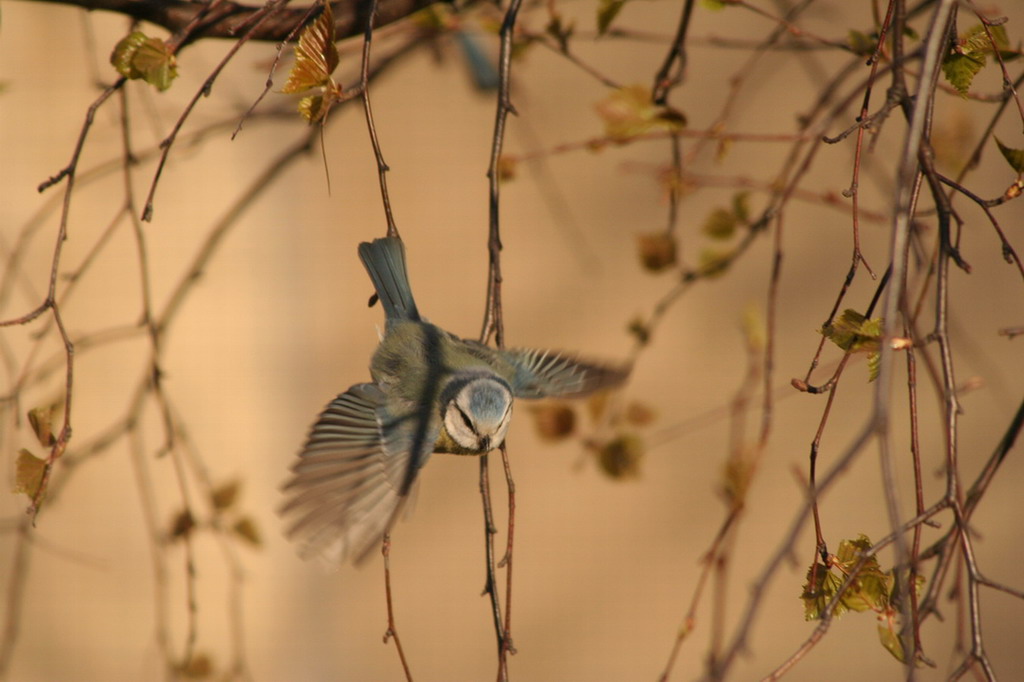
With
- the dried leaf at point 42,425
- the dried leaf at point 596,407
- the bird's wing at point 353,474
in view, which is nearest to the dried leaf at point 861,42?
the dried leaf at point 596,407

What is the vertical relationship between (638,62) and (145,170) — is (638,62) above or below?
above

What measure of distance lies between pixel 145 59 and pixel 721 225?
0.82 m

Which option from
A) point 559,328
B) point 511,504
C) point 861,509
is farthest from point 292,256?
point 511,504

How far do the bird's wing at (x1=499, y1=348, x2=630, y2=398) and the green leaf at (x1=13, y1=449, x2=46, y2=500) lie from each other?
0.61 m

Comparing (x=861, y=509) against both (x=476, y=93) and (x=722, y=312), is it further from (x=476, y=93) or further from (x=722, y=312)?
(x=476, y=93)

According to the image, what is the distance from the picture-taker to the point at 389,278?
1.40 m

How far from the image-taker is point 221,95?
8.97ft

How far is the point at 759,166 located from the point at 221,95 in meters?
1.64

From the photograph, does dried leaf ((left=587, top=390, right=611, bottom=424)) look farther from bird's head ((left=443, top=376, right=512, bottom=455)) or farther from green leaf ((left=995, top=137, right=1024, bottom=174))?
green leaf ((left=995, top=137, right=1024, bottom=174))

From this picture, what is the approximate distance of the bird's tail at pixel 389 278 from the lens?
1380mm

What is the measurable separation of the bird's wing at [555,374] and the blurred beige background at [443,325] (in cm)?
121

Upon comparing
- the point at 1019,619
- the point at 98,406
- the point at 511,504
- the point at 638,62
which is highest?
the point at 638,62

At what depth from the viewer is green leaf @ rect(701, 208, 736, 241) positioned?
132 centimetres

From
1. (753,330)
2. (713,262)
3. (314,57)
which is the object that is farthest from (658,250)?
(314,57)
